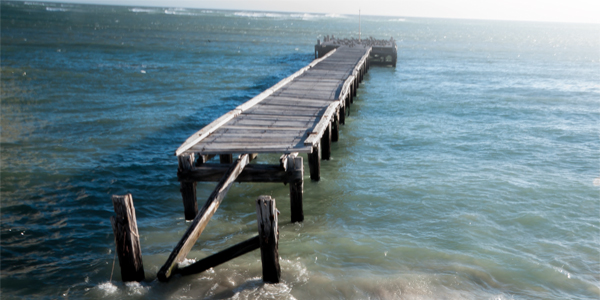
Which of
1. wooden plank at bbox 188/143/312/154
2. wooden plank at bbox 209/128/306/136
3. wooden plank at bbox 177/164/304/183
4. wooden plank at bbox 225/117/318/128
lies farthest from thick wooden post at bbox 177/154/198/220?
wooden plank at bbox 225/117/318/128

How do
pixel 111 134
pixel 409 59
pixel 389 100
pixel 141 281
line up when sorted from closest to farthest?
pixel 141 281 → pixel 111 134 → pixel 389 100 → pixel 409 59

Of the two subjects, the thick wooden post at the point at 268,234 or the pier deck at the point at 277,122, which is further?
the pier deck at the point at 277,122

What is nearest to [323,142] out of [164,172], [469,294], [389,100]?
[164,172]

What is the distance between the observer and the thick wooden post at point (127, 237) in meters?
6.15

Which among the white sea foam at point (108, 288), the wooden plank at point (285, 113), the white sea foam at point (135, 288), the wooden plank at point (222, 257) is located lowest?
the white sea foam at point (108, 288)

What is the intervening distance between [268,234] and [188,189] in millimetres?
2751

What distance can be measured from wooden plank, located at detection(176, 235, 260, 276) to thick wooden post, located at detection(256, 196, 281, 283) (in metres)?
0.15

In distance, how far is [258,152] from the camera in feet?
28.8

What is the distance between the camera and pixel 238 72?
31.1 m

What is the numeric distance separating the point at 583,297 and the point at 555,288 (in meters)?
0.40

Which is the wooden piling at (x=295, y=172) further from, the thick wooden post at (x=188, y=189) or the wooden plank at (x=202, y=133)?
the wooden plank at (x=202, y=133)

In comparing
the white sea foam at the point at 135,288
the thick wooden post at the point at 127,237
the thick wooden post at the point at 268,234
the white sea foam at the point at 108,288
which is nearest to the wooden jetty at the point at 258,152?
the thick wooden post at the point at 268,234

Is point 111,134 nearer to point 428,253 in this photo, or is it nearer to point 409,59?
point 428,253

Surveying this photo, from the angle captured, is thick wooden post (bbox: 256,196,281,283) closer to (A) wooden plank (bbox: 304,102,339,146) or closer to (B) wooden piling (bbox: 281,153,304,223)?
(B) wooden piling (bbox: 281,153,304,223)
